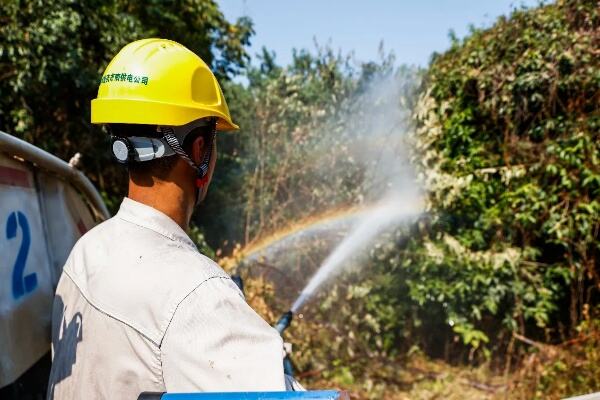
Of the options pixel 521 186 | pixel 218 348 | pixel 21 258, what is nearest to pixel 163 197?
pixel 218 348

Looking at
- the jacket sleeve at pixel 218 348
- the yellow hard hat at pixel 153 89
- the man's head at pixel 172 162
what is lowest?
the jacket sleeve at pixel 218 348

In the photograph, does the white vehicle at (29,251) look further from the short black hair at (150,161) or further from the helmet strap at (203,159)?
the helmet strap at (203,159)

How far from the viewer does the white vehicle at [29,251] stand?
5.95 feet

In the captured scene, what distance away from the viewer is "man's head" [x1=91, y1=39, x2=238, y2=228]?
1.56 meters

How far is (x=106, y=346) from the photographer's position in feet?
4.68

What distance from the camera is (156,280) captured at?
1.37 m

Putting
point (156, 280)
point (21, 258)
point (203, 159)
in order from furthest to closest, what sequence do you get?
point (21, 258)
point (203, 159)
point (156, 280)

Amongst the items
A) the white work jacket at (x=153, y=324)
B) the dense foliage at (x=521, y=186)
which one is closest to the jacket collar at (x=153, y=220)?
the white work jacket at (x=153, y=324)

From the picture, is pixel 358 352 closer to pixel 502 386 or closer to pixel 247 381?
pixel 502 386

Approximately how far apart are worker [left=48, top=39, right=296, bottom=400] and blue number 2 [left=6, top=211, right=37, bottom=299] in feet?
0.82

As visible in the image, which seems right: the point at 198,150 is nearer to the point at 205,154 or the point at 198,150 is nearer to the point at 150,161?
the point at 205,154

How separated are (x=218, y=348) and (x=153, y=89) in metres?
0.70

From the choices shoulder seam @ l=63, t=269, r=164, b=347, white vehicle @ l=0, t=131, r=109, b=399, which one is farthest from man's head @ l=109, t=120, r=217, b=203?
white vehicle @ l=0, t=131, r=109, b=399

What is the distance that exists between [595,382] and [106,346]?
3919 mm
